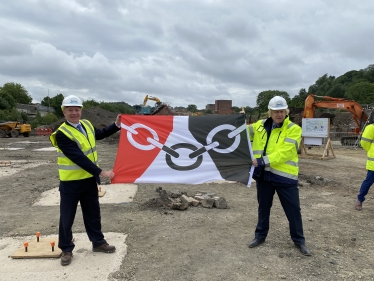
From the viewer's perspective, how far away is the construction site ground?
405 centimetres

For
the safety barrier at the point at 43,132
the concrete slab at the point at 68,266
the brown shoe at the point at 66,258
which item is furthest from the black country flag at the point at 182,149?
the safety barrier at the point at 43,132

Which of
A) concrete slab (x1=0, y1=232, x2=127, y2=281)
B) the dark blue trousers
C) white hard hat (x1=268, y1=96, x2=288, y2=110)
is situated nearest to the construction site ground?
concrete slab (x1=0, y1=232, x2=127, y2=281)

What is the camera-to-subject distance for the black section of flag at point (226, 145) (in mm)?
5195

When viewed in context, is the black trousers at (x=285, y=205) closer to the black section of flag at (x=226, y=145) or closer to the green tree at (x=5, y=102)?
the black section of flag at (x=226, y=145)

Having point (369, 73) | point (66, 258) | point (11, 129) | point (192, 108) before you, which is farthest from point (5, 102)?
point (369, 73)

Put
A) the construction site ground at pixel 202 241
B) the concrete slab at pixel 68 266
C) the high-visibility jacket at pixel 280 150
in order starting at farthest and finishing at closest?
1. the high-visibility jacket at pixel 280 150
2. the construction site ground at pixel 202 241
3. the concrete slab at pixel 68 266

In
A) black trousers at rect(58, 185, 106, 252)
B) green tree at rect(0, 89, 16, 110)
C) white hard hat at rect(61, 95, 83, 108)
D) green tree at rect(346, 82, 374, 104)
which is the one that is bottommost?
black trousers at rect(58, 185, 106, 252)

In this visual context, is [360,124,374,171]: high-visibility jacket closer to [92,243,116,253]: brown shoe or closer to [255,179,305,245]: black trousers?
[255,179,305,245]: black trousers

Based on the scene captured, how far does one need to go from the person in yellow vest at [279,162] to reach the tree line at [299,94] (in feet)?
183

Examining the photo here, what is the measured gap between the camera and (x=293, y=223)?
15.1 feet

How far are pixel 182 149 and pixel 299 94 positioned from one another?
95319mm

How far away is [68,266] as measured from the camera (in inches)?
164

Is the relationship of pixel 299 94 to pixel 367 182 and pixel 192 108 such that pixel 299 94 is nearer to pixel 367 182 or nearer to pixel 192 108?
pixel 192 108

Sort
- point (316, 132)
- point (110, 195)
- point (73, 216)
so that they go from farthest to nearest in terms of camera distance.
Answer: point (316, 132) → point (110, 195) → point (73, 216)
